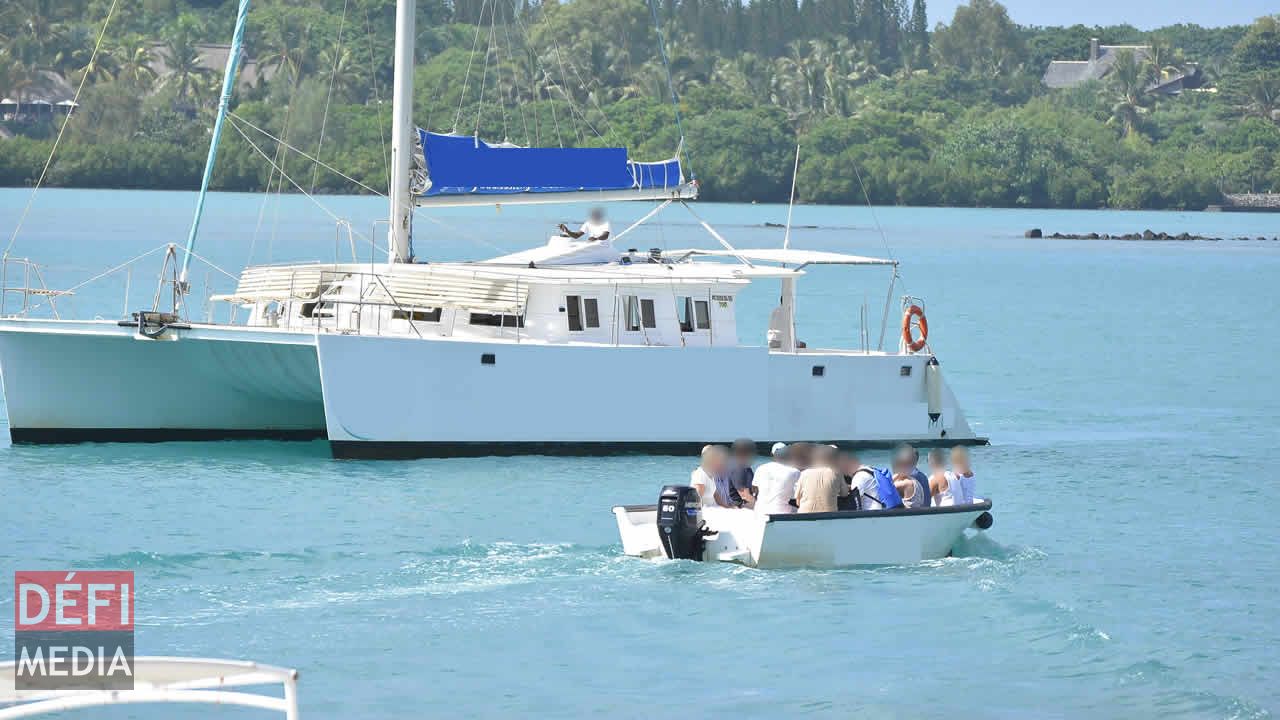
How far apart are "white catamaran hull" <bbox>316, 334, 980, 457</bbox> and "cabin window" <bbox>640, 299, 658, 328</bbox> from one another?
2.08ft

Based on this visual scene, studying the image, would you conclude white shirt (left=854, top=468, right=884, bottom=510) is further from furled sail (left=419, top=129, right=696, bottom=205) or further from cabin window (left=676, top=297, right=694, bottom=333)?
furled sail (left=419, top=129, right=696, bottom=205)

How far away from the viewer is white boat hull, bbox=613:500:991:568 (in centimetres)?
1814

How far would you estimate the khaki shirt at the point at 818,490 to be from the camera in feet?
59.3

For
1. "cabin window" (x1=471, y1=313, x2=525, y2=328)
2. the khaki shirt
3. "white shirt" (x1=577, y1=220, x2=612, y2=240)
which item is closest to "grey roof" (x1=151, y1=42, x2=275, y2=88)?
"white shirt" (x1=577, y1=220, x2=612, y2=240)

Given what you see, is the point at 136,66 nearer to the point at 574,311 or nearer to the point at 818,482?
the point at 574,311

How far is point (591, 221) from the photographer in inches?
1020

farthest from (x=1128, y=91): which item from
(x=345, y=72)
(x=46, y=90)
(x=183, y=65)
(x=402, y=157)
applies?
(x=402, y=157)

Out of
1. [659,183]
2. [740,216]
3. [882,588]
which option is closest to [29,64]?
[740,216]

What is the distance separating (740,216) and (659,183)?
92.9 m

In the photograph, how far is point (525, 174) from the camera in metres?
25.6

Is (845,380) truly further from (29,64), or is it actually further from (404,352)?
(29,64)

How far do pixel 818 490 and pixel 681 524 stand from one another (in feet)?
4.12

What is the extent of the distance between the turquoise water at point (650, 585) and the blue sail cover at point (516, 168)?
3630 mm

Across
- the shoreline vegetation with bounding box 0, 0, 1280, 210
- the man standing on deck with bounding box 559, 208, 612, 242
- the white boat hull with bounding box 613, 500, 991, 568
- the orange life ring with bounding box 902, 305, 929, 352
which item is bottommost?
the white boat hull with bounding box 613, 500, 991, 568
